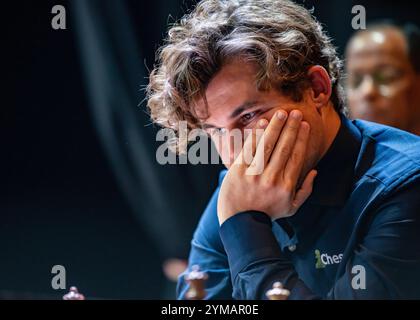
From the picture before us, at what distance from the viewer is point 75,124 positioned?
161 centimetres

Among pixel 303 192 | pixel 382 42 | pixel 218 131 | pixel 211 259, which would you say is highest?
pixel 382 42

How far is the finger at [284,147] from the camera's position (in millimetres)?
1246

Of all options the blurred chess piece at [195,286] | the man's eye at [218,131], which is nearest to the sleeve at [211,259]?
the blurred chess piece at [195,286]

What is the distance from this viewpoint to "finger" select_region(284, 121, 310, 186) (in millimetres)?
1250

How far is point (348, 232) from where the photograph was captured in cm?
127

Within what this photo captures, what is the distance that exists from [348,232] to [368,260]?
0.30ft

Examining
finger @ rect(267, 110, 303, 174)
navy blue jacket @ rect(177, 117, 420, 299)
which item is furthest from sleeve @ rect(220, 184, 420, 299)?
finger @ rect(267, 110, 303, 174)

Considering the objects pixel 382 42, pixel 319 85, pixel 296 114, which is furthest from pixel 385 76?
pixel 296 114

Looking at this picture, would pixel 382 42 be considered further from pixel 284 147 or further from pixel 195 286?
pixel 195 286

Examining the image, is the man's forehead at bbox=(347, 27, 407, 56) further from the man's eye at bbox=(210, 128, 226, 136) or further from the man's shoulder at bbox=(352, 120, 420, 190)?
the man's eye at bbox=(210, 128, 226, 136)

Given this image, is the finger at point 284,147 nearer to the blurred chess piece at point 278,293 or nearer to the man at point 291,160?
the man at point 291,160

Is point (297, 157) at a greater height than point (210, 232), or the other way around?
point (297, 157)

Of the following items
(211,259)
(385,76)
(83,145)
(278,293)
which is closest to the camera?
(278,293)
